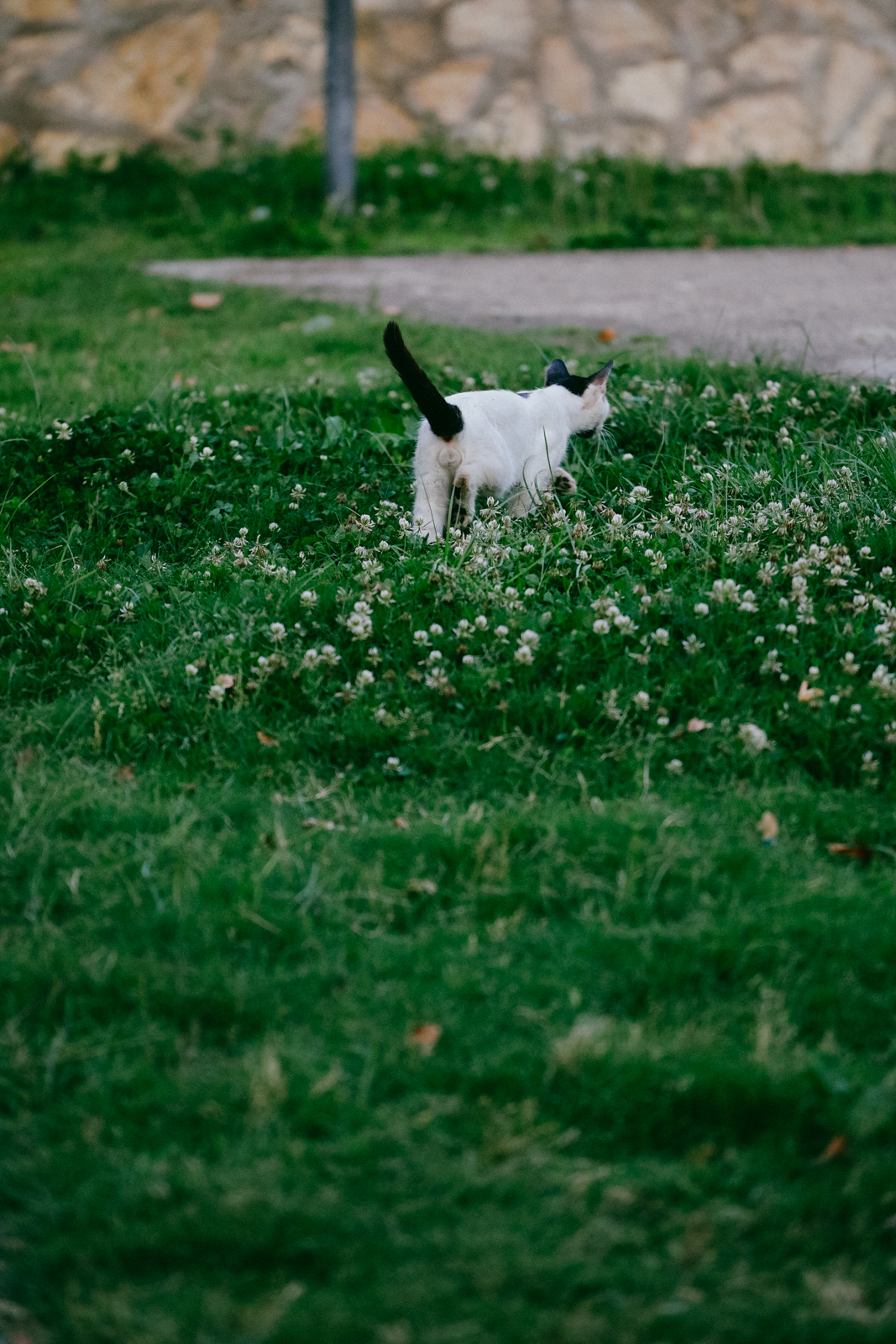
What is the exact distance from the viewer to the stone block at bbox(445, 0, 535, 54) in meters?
9.18

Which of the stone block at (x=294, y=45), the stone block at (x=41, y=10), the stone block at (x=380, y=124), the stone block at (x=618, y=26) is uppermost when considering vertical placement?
the stone block at (x=618, y=26)

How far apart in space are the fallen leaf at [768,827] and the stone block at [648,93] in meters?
8.14

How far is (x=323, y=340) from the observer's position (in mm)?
5793

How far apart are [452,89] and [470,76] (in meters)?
0.18

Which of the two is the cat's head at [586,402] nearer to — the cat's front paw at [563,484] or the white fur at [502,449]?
the white fur at [502,449]

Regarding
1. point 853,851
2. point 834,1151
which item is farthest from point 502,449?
point 834,1151

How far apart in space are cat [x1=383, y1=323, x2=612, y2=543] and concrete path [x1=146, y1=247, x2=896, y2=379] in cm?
133

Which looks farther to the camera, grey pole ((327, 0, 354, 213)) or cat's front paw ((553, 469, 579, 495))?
grey pole ((327, 0, 354, 213))

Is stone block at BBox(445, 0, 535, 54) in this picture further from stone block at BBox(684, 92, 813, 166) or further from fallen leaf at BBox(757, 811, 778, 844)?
fallen leaf at BBox(757, 811, 778, 844)

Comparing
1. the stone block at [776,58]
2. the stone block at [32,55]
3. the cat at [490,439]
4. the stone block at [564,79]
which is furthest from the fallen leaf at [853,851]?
the stone block at [32,55]

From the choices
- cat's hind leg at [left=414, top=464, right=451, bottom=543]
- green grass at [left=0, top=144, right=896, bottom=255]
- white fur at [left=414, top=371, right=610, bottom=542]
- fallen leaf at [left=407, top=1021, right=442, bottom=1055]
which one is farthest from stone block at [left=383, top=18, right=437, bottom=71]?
fallen leaf at [left=407, top=1021, right=442, bottom=1055]

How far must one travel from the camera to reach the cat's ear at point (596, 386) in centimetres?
410

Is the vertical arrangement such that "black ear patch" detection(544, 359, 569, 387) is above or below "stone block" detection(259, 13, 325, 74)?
below

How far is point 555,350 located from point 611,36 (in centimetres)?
531
